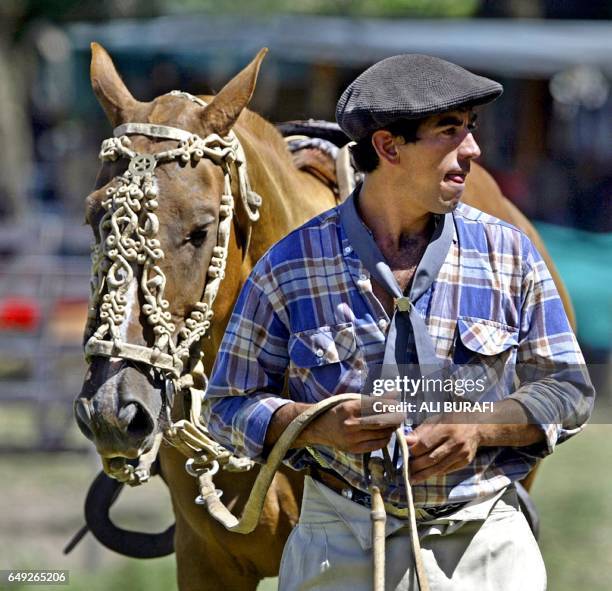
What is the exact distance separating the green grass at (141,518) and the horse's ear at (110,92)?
2864mm

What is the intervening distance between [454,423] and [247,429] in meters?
0.52

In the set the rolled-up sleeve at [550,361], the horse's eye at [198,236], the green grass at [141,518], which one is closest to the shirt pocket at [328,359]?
the rolled-up sleeve at [550,361]

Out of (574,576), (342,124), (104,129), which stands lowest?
(574,576)

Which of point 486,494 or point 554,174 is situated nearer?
point 486,494

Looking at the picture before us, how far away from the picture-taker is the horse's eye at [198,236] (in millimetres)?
3801

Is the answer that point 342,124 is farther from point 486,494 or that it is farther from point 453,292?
point 486,494

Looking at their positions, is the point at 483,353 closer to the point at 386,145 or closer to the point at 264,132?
the point at 386,145

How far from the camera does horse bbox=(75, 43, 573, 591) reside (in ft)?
11.6

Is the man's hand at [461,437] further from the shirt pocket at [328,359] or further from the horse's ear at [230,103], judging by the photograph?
the horse's ear at [230,103]

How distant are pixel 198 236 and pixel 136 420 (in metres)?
0.62

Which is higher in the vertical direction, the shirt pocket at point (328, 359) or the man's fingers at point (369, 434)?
the shirt pocket at point (328, 359)

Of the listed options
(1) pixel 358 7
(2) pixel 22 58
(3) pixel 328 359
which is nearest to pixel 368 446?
(3) pixel 328 359

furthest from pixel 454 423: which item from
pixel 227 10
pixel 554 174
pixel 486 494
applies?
pixel 227 10

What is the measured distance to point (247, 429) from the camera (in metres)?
3.14
